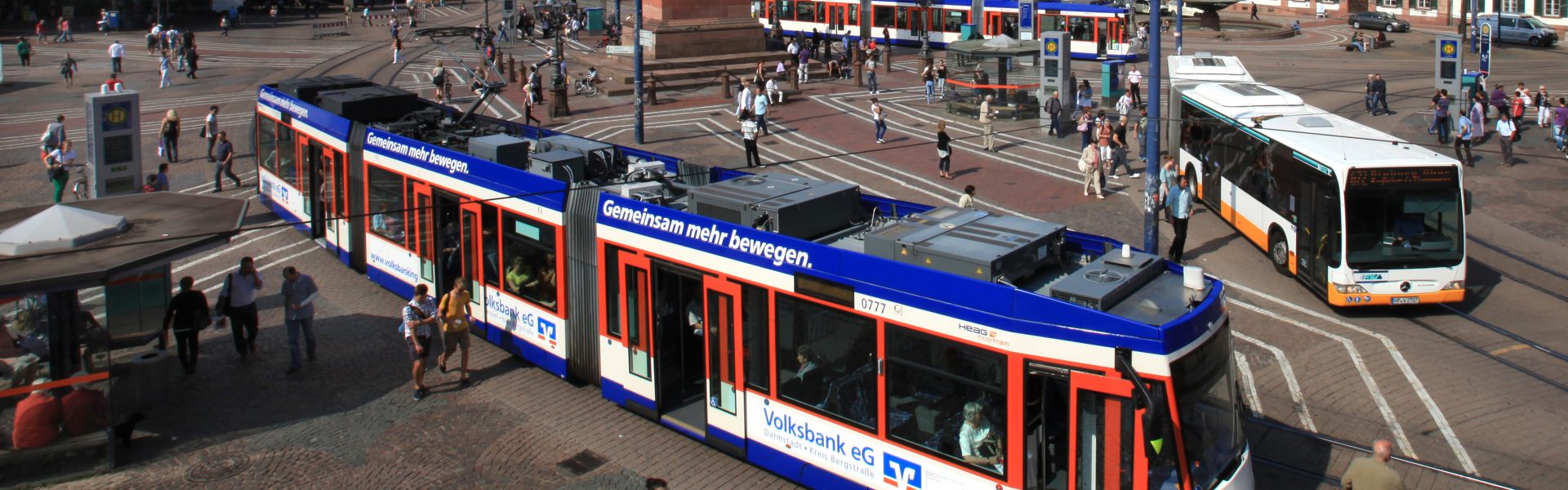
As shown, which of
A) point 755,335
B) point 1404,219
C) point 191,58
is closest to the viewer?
point 755,335

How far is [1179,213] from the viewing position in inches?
791

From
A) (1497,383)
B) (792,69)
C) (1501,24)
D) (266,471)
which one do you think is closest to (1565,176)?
(1497,383)

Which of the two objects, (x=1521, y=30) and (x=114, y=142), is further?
(x=1521, y=30)

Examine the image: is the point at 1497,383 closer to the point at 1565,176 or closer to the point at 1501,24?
the point at 1565,176

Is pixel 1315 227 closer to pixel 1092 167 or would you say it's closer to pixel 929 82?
pixel 1092 167

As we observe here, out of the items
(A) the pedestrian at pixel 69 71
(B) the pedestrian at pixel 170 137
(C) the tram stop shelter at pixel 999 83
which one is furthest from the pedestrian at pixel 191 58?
(C) the tram stop shelter at pixel 999 83

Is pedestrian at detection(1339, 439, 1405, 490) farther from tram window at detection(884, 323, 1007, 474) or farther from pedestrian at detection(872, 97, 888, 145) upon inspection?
pedestrian at detection(872, 97, 888, 145)

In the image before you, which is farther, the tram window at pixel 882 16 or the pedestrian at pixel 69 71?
the tram window at pixel 882 16

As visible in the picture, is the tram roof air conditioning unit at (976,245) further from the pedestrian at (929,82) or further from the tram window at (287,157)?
the pedestrian at (929,82)

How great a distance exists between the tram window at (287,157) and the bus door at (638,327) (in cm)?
1029

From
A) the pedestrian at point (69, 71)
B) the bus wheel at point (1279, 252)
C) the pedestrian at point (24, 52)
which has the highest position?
the pedestrian at point (24, 52)

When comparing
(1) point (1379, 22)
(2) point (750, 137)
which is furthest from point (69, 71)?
(1) point (1379, 22)

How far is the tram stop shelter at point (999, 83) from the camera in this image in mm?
35375

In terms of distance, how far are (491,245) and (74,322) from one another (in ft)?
14.2
